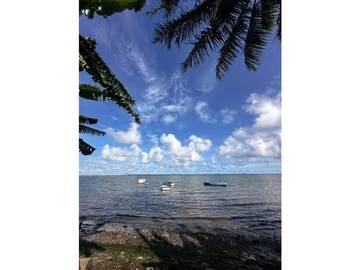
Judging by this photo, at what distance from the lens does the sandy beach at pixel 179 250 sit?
2.81 metres

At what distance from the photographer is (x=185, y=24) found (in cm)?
217

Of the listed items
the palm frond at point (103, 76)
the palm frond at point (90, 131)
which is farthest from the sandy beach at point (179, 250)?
the palm frond at point (103, 76)

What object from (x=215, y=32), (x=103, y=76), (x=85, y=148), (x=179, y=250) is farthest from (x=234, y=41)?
(x=179, y=250)

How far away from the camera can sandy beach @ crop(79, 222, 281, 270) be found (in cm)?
281

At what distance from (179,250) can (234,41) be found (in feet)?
12.3

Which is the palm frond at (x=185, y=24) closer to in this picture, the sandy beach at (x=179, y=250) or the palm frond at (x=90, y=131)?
the palm frond at (x=90, y=131)

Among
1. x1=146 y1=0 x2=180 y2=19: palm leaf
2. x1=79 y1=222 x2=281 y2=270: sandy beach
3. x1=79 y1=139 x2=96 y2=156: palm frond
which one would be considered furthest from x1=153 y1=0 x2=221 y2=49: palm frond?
x1=79 y1=222 x2=281 y2=270: sandy beach

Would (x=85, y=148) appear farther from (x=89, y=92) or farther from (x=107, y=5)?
(x=107, y=5)

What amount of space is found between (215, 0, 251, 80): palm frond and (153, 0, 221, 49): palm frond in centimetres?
29
